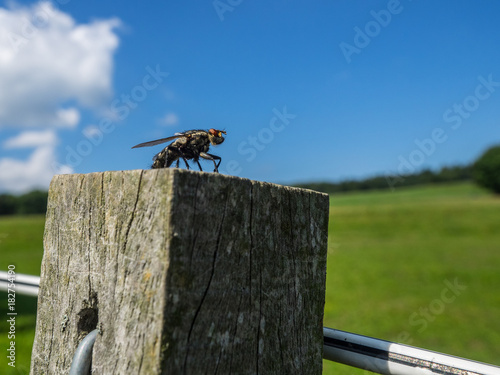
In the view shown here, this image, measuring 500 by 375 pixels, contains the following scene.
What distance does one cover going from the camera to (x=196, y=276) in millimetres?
1354

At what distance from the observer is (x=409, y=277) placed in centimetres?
1948

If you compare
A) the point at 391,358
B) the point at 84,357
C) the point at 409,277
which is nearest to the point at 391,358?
the point at 391,358

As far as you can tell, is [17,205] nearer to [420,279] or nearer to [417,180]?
[420,279]

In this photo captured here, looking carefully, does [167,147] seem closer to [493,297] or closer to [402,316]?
[402,316]

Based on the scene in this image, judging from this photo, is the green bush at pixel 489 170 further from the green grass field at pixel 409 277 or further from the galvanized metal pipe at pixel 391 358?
the galvanized metal pipe at pixel 391 358

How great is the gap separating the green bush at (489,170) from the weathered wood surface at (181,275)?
3159 inches

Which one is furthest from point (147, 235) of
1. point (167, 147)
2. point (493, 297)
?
point (493, 297)

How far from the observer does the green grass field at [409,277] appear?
11359 mm

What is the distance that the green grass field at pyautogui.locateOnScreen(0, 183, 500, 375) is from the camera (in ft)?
37.3

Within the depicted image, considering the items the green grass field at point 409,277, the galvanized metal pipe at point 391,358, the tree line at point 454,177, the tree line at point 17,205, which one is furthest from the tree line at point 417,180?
the galvanized metal pipe at point 391,358

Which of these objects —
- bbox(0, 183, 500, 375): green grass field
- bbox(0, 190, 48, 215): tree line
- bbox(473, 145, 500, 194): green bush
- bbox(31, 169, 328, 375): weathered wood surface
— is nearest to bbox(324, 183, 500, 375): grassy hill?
bbox(0, 183, 500, 375): green grass field

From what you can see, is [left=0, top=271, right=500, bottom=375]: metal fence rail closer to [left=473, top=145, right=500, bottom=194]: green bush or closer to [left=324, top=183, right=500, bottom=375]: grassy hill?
[left=324, top=183, right=500, bottom=375]: grassy hill

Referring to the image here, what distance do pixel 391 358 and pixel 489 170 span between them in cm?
8193

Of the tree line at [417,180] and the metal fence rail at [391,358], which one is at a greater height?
the tree line at [417,180]
